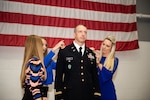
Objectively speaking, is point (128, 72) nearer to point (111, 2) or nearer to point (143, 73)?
point (143, 73)

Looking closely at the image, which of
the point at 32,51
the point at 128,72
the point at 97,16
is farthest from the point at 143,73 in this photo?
the point at 32,51

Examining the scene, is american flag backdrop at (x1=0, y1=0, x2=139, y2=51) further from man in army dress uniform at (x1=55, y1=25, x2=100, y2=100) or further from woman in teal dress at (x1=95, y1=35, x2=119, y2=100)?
man in army dress uniform at (x1=55, y1=25, x2=100, y2=100)

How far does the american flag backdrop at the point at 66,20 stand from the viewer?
313 centimetres

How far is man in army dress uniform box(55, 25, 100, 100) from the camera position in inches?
88.7

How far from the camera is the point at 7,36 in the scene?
3.10 meters

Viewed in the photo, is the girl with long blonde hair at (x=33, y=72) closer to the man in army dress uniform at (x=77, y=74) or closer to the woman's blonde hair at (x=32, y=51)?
the woman's blonde hair at (x=32, y=51)

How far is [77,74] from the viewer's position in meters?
2.27

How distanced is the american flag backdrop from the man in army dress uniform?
1006mm

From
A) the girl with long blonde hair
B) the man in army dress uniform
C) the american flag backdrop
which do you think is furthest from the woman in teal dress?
the girl with long blonde hair

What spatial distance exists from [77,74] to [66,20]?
134 cm

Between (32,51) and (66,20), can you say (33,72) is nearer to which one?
(32,51)

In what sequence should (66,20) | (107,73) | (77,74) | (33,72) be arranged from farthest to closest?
(66,20) < (107,73) < (77,74) < (33,72)

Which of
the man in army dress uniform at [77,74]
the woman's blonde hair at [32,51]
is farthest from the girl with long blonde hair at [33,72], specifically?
the man in army dress uniform at [77,74]

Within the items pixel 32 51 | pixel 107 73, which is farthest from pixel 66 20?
pixel 32 51
